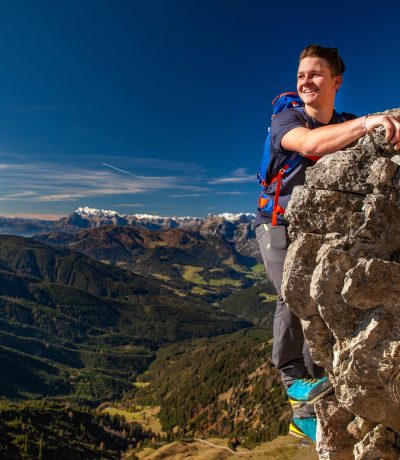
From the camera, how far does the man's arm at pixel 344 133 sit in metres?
8.02

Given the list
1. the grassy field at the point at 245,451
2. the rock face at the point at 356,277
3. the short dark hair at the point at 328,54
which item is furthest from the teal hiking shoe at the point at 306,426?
the grassy field at the point at 245,451

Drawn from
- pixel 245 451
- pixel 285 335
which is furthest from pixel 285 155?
pixel 245 451

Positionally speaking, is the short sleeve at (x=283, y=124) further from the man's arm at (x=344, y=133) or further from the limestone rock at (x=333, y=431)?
the limestone rock at (x=333, y=431)

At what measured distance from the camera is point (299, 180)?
33.6ft

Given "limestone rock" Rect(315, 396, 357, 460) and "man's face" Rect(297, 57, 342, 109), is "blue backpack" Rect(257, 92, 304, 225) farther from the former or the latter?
"limestone rock" Rect(315, 396, 357, 460)

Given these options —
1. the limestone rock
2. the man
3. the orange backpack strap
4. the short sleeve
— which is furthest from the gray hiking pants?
the short sleeve

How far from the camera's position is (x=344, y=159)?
30.1ft

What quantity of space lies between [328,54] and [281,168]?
285cm

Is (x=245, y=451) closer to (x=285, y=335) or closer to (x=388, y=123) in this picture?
(x=285, y=335)

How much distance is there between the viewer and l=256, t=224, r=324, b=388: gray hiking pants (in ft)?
34.0

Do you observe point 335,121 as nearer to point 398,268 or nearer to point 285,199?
point 285,199

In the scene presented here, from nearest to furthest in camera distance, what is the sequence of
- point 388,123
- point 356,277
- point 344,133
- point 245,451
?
point 388,123, point 344,133, point 356,277, point 245,451

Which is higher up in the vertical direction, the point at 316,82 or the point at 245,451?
the point at 316,82

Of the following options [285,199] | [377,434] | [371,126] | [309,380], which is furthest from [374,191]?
[377,434]
